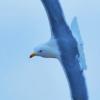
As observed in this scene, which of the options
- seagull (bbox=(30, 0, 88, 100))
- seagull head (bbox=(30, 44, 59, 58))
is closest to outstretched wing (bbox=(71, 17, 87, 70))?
seagull (bbox=(30, 0, 88, 100))

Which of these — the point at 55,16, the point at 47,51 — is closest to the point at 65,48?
the point at 47,51

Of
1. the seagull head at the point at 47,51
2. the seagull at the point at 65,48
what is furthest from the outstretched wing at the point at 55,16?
the seagull head at the point at 47,51

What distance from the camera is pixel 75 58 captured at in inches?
140

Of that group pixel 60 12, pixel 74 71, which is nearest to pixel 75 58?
pixel 74 71

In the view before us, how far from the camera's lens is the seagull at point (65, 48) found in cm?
349

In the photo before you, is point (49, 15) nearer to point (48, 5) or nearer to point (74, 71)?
point (48, 5)

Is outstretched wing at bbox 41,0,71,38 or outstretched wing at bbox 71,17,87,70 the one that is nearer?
outstretched wing at bbox 71,17,87,70

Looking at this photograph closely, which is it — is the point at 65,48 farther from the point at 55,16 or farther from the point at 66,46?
the point at 55,16

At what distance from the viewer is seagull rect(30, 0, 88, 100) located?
3494mm

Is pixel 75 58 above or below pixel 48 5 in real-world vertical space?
below

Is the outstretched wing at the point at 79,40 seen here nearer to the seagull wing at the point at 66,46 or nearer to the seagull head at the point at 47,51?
the seagull wing at the point at 66,46

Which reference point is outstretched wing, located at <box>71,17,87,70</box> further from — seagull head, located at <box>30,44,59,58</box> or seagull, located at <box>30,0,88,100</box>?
seagull head, located at <box>30,44,59,58</box>

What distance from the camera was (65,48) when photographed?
3.56 metres

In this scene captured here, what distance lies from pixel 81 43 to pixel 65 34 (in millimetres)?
129
